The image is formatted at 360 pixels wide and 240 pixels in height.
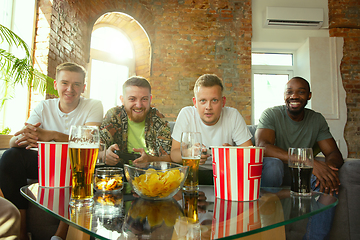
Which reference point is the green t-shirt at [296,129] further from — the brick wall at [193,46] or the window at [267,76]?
the window at [267,76]

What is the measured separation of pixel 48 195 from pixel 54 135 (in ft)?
2.96

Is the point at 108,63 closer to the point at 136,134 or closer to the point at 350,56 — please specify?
the point at 136,134

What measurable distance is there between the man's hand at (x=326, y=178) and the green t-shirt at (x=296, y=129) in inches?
19.5

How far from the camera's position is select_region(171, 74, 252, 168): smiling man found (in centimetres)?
159

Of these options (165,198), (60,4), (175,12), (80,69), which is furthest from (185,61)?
(165,198)

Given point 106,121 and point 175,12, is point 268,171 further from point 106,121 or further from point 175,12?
point 175,12

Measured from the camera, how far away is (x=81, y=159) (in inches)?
25.7

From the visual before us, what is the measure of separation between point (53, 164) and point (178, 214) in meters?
0.50

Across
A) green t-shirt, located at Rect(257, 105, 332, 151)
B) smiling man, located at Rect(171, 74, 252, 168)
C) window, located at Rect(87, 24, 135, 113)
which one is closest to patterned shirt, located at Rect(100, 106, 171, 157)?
smiling man, located at Rect(171, 74, 252, 168)

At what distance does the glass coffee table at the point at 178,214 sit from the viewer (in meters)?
0.41

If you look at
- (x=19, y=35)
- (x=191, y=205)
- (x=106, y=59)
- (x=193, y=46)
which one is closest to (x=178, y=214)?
(x=191, y=205)

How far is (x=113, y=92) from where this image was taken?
4.64 metres

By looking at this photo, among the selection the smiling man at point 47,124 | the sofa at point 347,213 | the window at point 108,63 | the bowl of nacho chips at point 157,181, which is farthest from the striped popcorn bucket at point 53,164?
the window at point 108,63

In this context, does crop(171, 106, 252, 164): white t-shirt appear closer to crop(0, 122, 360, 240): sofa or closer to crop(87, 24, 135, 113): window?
crop(0, 122, 360, 240): sofa
